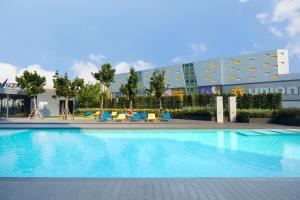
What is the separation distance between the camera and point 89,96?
3128 centimetres

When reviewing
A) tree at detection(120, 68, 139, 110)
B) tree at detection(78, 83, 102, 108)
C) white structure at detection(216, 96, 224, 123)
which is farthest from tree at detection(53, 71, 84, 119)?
white structure at detection(216, 96, 224, 123)

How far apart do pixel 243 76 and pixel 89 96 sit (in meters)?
30.8

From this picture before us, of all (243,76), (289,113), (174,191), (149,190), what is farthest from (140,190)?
(243,76)

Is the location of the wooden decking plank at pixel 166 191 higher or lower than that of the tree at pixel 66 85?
lower

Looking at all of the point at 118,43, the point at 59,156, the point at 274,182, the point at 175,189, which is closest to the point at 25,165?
the point at 59,156

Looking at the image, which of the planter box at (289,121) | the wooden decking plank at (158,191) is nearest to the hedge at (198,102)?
the planter box at (289,121)

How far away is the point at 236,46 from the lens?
45.1m

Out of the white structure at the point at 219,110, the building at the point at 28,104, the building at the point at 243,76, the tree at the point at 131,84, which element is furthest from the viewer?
the building at the point at 243,76

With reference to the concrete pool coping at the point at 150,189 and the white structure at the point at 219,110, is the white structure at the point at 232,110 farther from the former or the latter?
the concrete pool coping at the point at 150,189

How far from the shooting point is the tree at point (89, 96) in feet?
102

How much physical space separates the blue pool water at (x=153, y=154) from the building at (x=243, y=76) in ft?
94.3

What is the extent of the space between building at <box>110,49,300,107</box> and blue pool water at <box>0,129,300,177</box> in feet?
94.3

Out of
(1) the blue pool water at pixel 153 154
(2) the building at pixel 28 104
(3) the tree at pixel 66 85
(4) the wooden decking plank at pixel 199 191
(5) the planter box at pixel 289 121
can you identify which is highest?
(3) the tree at pixel 66 85

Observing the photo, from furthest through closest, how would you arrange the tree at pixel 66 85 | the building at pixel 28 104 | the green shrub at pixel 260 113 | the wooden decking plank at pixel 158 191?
1. the building at pixel 28 104
2. the tree at pixel 66 85
3. the green shrub at pixel 260 113
4. the wooden decking plank at pixel 158 191
